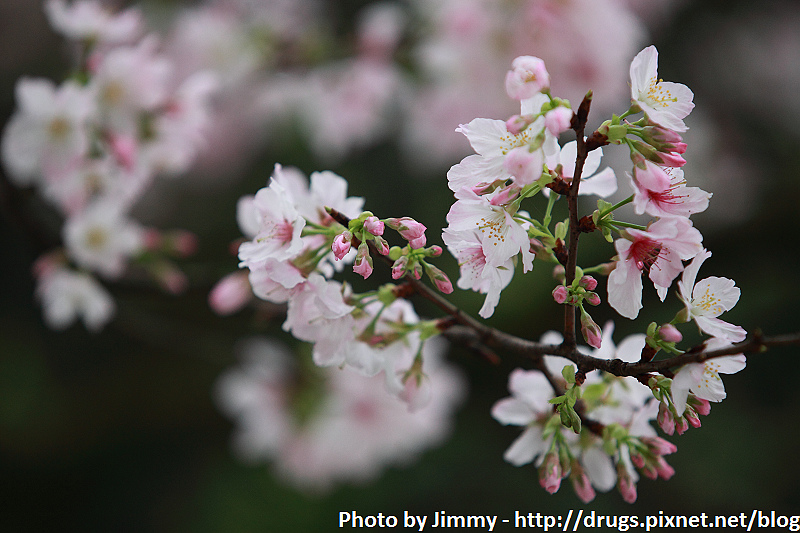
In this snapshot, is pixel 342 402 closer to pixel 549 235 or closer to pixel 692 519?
pixel 692 519

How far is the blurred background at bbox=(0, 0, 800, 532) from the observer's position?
1.30 metres

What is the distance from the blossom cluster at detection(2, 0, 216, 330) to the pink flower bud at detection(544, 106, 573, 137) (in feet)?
2.29

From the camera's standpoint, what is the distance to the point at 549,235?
45cm

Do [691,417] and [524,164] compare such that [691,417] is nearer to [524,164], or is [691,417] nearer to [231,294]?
[524,164]

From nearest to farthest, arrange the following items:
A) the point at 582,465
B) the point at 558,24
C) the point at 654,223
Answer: the point at 654,223 → the point at 582,465 → the point at 558,24

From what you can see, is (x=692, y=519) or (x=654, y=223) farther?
(x=692, y=519)

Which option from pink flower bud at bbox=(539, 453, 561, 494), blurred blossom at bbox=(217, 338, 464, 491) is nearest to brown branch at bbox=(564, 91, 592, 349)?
pink flower bud at bbox=(539, 453, 561, 494)

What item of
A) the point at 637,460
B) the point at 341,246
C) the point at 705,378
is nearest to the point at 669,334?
the point at 705,378

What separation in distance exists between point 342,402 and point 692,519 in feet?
2.78

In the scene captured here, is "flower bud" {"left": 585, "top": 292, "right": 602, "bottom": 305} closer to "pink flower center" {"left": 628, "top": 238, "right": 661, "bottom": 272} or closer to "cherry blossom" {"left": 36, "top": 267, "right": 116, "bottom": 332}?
"pink flower center" {"left": 628, "top": 238, "right": 661, "bottom": 272}

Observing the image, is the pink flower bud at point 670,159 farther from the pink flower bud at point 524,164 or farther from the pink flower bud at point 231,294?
the pink flower bud at point 231,294

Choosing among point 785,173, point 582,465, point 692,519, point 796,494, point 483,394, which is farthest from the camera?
point 483,394

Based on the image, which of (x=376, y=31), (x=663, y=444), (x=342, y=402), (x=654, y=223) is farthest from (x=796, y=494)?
(x=376, y=31)

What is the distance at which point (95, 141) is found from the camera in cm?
93
